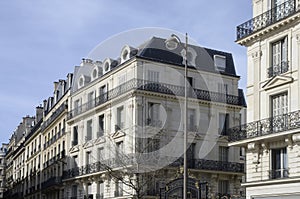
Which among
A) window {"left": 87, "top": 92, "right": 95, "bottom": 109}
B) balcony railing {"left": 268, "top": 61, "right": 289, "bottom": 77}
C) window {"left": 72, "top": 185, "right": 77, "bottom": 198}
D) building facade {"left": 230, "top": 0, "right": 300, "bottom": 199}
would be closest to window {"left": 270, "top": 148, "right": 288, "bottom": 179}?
building facade {"left": 230, "top": 0, "right": 300, "bottom": 199}

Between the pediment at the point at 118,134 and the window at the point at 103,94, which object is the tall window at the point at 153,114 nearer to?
the pediment at the point at 118,134

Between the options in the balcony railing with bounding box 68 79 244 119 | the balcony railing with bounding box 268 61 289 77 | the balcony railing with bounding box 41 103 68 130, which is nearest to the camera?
the balcony railing with bounding box 268 61 289 77

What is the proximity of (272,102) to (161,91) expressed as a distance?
14.4 meters

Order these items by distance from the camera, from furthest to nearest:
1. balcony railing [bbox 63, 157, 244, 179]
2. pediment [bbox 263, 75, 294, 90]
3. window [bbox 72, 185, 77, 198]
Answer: window [bbox 72, 185, 77, 198] < balcony railing [bbox 63, 157, 244, 179] < pediment [bbox 263, 75, 294, 90]

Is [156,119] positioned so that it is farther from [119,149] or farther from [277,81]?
[277,81]

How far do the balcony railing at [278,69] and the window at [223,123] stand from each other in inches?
645

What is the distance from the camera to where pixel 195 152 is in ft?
133

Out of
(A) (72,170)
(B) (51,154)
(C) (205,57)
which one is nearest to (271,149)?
(C) (205,57)

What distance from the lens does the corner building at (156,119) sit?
38.0 metres

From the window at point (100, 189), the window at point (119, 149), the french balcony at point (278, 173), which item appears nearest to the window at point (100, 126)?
the window at point (119, 149)

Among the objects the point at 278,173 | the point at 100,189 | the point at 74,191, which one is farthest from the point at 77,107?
the point at 278,173

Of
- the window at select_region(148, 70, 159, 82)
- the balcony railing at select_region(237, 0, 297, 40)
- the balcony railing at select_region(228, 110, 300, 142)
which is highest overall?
the balcony railing at select_region(237, 0, 297, 40)

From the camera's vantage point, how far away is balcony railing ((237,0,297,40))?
2514 centimetres

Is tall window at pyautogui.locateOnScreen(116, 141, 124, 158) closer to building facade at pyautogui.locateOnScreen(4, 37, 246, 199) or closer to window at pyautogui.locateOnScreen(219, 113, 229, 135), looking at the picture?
building facade at pyautogui.locateOnScreen(4, 37, 246, 199)
